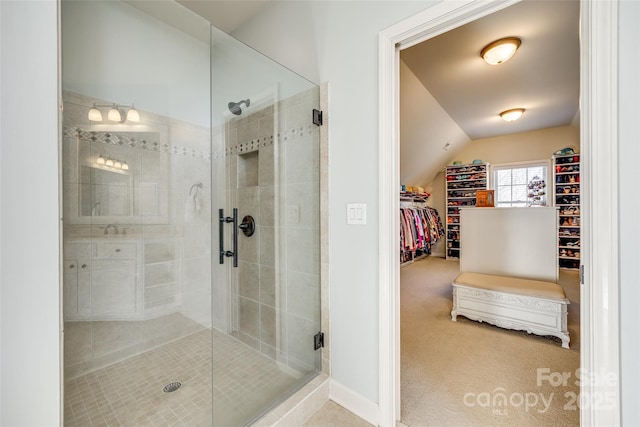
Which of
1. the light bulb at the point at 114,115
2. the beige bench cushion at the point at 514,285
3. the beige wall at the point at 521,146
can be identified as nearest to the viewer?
the light bulb at the point at 114,115

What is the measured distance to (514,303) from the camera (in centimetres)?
249

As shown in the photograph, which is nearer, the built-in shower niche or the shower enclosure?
the shower enclosure

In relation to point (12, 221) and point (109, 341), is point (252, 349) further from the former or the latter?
point (12, 221)

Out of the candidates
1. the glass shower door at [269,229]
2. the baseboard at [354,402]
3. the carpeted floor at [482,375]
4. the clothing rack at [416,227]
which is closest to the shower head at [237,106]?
the glass shower door at [269,229]

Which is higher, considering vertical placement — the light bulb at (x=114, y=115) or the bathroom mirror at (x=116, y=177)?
the light bulb at (x=114, y=115)

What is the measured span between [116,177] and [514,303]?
3.58 metres

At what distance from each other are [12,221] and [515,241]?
3.71m

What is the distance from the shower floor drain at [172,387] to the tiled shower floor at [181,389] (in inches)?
0.9

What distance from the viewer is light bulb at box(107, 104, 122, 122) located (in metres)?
1.77

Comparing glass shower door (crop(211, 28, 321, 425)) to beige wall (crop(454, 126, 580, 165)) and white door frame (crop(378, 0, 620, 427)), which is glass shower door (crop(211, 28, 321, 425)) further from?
beige wall (crop(454, 126, 580, 165))

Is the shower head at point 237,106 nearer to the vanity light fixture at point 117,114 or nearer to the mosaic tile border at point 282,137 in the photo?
the mosaic tile border at point 282,137

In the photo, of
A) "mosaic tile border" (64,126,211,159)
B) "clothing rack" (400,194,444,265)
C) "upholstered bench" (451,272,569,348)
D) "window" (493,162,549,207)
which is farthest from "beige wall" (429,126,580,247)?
"mosaic tile border" (64,126,211,159)

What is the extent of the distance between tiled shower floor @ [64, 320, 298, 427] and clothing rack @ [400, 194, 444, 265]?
385 cm

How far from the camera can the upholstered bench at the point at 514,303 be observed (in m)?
2.30
